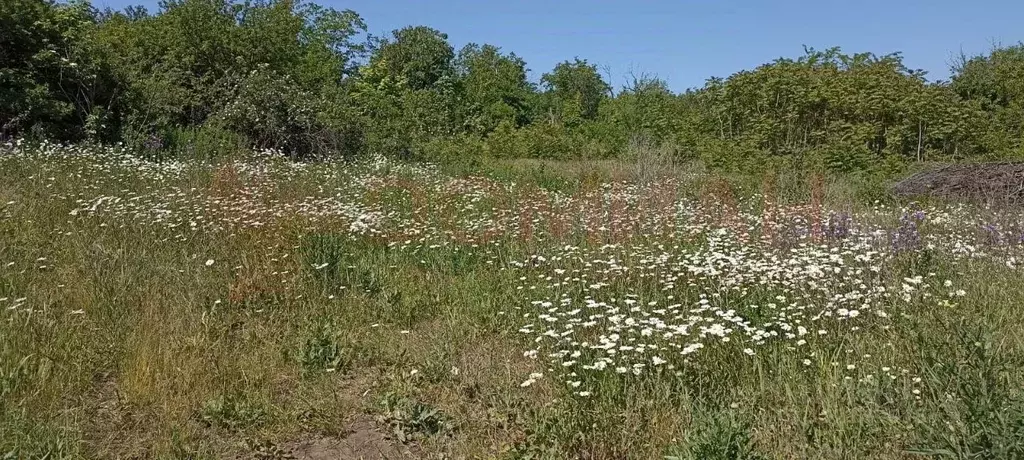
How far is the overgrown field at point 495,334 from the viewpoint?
2766 mm

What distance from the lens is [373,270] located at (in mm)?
5121

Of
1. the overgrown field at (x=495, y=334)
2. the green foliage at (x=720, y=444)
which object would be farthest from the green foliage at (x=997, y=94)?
the green foliage at (x=720, y=444)

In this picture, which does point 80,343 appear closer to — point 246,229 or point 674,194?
point 246,229

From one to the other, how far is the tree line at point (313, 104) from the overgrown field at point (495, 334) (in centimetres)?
607

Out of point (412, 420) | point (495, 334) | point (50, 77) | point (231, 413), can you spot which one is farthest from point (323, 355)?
point (50, 77)

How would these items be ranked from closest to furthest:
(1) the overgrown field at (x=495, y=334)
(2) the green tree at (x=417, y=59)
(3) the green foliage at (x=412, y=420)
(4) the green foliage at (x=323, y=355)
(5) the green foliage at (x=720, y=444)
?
(5) the green foliage at (x=720, y=444)
(1) the overgrown field at (x=495, y=334)
(3) the green foliage at (x=412, y=420)
(4) the green foliage at (x=323, y=355)
(2) the green tree at (x=417, y=59)

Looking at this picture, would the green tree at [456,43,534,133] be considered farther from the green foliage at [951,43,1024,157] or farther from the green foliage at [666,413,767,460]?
the green foliage at [666,413,767,460]

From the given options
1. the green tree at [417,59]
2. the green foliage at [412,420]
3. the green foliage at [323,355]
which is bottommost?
the green foliage at [412,420]

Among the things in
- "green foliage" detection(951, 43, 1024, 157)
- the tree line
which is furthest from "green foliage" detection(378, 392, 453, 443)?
"green foliage" detection(951, 43, 1024, 157)

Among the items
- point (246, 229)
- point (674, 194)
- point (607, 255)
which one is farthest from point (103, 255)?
point (674, 194)

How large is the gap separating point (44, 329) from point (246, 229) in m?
2.32

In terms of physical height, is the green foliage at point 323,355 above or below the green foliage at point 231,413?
above

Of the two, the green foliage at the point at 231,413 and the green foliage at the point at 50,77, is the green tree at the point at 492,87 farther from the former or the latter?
the green foliage at the point at 231,413

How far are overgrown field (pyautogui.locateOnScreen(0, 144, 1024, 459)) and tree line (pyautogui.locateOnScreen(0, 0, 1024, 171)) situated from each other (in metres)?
6.07
